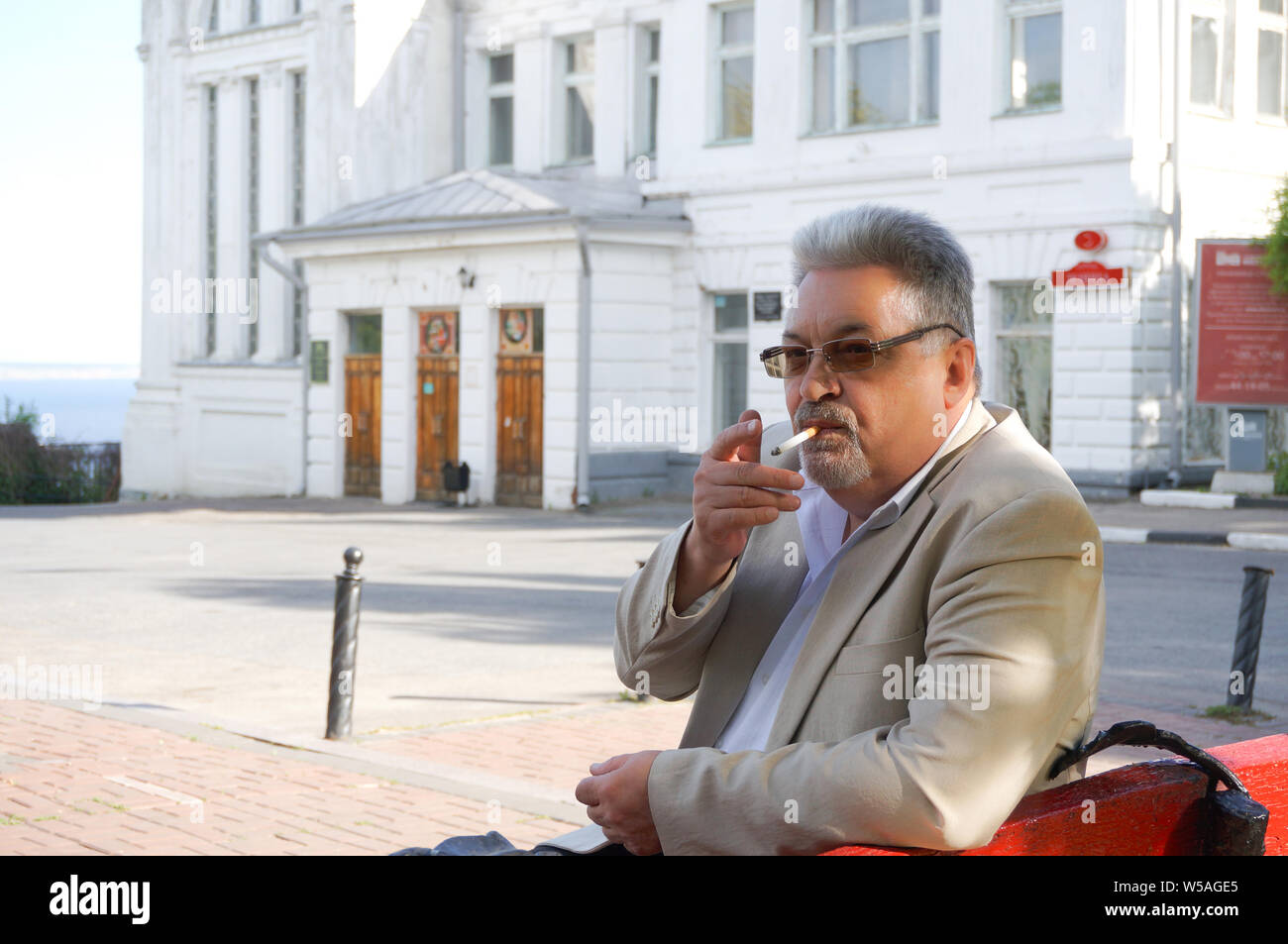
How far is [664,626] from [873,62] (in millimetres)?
23043

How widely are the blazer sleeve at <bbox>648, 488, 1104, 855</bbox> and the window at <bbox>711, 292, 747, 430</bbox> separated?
77.6 feet

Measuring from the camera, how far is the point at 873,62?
2492 centimetres

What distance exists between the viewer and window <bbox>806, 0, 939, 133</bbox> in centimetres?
2422

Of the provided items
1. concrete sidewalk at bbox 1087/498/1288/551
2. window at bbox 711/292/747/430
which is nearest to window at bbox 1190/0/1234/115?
concrete sidewalk at bbox 1087/498/1288/551

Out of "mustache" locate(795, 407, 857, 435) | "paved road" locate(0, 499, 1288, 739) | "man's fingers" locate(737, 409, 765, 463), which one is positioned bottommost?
"paved road" locate(0, 499, 1288, 739)

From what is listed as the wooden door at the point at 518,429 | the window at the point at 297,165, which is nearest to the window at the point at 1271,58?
the wooden door at the point at 518,429

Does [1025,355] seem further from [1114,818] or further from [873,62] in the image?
[1114,818]

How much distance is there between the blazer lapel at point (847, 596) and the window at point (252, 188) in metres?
30.6

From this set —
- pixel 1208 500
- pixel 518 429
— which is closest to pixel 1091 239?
pixel 1208 500

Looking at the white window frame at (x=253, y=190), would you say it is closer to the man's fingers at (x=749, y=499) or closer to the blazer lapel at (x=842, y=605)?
the man's fingers at (x=749, y=499)

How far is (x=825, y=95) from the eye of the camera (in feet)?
84.0

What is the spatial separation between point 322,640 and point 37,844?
18.6 feet

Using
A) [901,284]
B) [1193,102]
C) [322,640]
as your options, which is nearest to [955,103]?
[1193,102]

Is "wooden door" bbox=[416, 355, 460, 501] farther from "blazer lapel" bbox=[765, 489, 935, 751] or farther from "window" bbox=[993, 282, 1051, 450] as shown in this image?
"blazer lapel" bbox=[765, 489, 935, 751]
